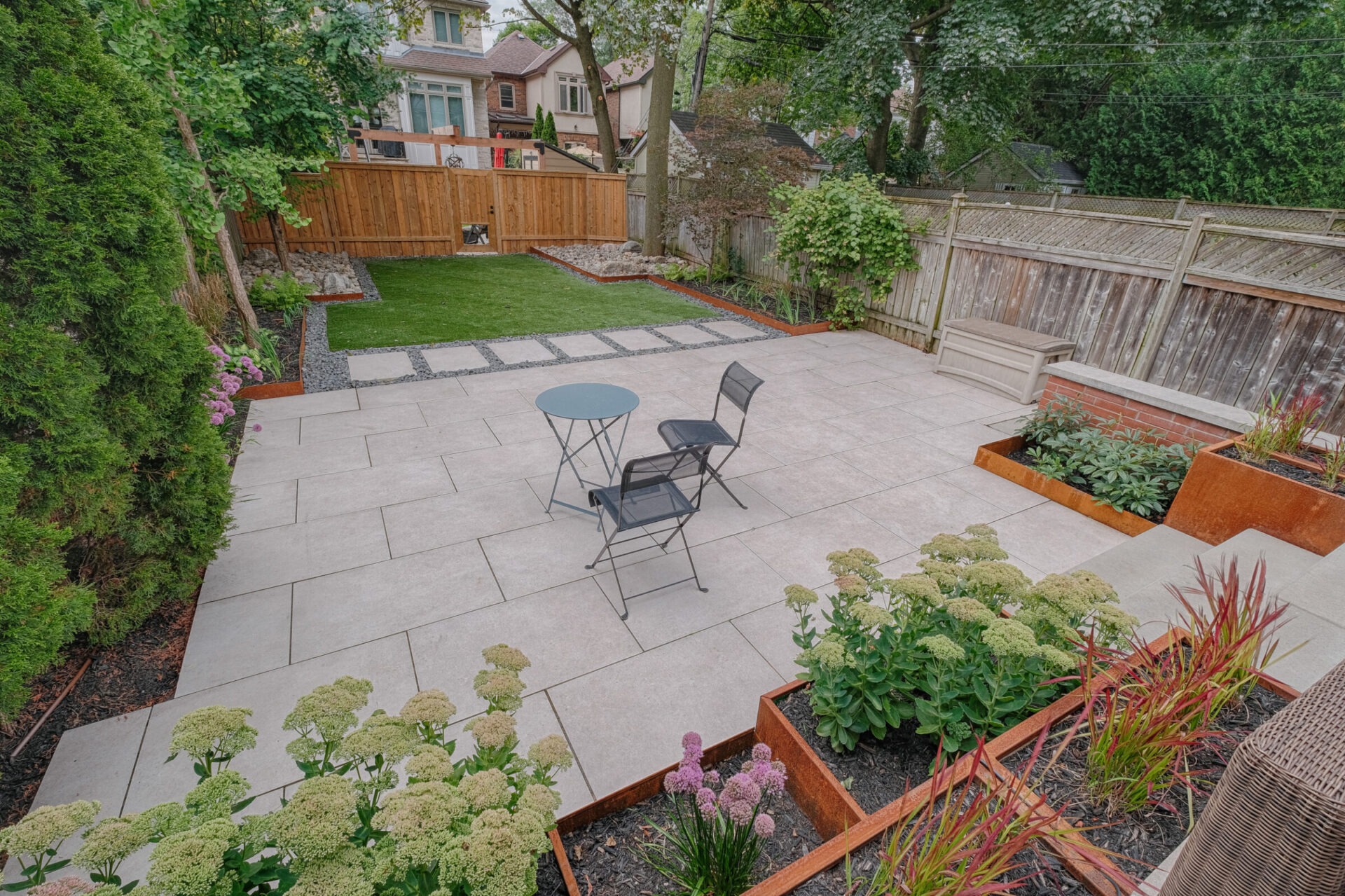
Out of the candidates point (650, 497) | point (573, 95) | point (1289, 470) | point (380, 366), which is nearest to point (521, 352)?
point (380, 366)

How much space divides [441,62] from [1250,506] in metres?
23.4

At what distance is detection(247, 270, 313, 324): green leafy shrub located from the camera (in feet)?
25.8

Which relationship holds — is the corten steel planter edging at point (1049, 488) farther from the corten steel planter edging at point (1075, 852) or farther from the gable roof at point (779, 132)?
the gable roof at point (779, 132)

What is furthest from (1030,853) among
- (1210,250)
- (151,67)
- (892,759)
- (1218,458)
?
(151,67)

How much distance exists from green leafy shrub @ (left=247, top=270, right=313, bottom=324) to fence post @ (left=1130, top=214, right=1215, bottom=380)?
9594mm

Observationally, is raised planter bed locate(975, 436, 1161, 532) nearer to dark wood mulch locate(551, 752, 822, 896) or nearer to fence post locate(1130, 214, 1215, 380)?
fence post locate(1130, 214, 1215, 380)

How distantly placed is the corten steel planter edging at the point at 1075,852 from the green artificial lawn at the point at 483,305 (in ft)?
23.2

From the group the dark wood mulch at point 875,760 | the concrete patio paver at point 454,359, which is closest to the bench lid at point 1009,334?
the dark wood mulch at point 875,760

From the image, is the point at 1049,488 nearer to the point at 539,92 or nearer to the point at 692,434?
the point at 692,434

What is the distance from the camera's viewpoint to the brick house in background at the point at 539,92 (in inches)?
1141

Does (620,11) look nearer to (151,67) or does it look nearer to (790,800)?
(151,67)

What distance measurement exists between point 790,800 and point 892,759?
37 centimetres

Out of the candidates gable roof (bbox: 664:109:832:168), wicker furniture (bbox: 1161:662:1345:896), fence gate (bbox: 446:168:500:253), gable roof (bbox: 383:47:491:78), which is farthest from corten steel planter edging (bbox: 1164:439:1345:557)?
gable roof (bbox: 383:47:491:78)

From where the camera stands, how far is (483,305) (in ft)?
29.5
